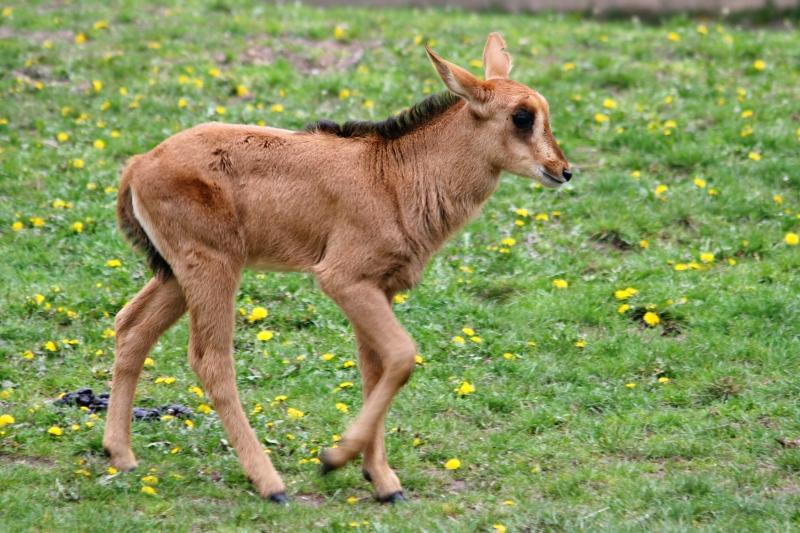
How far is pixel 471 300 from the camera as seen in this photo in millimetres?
8969

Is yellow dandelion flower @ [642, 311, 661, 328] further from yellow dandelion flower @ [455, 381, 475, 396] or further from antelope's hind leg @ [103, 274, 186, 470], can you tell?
antelope's hind leg @ [103, 274, 186, 470]

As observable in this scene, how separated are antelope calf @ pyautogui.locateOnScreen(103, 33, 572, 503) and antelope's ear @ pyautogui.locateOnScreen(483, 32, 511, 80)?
0.30 meters

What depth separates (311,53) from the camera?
43.3 ft

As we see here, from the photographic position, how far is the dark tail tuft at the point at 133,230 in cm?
677

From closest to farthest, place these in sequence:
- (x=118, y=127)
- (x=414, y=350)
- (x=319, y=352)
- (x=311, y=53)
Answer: (x=414, y=350) < (x=319, y=352) < (x=118, y=127) < (x=311, y=53)

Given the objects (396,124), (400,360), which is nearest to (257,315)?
(396,124)

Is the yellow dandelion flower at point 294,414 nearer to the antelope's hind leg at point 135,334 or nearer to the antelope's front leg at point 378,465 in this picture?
the antelope's front leg at point 378,465

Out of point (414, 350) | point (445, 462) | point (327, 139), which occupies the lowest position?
point (445, 462)

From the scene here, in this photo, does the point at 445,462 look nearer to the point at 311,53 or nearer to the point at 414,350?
the point at 414,350

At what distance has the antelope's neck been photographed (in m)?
6.80

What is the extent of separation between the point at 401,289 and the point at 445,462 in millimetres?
1054

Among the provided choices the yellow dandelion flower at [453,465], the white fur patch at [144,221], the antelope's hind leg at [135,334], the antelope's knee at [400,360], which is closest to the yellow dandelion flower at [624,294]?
the yellow dandelion flower at [453,465]

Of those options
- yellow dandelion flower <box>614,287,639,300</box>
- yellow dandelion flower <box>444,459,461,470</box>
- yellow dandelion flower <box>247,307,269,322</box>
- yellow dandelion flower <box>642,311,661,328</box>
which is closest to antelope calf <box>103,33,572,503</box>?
yellow dandelion flower <box>444,459,461,470</box>

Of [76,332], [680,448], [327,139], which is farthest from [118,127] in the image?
[680,448]
